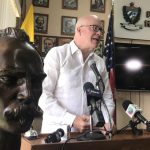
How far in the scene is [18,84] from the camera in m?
0.48

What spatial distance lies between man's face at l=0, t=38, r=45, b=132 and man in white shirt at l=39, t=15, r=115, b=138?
1.29 metres

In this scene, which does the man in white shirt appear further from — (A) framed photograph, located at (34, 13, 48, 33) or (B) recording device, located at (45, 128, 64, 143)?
(A) framed photograph, located at (34, 13, 48, 33)

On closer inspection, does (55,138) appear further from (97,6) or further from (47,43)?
(97,6)

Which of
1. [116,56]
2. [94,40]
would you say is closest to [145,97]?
[116,56]

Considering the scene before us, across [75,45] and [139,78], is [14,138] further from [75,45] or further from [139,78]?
[139,78]

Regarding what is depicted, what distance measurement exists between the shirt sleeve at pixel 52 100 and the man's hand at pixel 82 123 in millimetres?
65

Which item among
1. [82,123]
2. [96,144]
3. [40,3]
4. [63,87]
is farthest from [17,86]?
[40,3]

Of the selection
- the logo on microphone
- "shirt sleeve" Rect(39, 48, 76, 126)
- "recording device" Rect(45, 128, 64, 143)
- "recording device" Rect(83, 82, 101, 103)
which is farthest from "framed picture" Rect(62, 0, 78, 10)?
"recording device" Rect(45, 128, 64, 143)

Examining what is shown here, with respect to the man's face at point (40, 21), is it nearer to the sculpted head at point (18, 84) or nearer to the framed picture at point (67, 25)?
the framed picture at point (67, 25)

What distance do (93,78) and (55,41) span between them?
2.06 m

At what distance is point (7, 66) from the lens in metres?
0.47

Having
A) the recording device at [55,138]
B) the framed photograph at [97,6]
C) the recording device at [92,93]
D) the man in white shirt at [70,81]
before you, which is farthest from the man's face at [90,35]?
the framed photograph at [97,6]

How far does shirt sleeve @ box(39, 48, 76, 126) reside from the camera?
1934 mm

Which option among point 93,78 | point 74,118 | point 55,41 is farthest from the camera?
point 55,41
